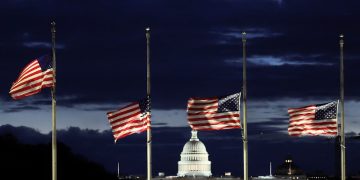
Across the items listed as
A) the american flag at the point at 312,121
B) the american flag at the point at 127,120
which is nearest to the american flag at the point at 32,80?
the american flag at the point at 127,120

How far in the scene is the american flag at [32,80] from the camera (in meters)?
71.2

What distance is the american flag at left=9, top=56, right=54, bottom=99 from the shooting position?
71188 mm

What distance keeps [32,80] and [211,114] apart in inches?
446

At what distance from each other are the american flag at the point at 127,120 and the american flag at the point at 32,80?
485cm

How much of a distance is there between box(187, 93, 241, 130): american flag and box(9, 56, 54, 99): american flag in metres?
9.27

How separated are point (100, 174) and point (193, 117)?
227 feet

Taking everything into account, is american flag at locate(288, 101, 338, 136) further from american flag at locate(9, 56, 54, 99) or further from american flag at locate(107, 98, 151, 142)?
american flag at locate(9, 56, 54, 99)

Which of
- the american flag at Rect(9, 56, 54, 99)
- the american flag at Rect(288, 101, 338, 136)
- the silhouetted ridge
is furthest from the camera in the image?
the silhouetted ridge

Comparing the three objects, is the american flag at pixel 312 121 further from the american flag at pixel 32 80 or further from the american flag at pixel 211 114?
the american flag at pixel 32 80

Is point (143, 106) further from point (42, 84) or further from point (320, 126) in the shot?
point (320, 126)

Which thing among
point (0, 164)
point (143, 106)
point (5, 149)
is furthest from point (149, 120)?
point (5, 149)

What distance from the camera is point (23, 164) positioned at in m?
124

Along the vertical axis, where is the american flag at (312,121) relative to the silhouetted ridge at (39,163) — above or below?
above

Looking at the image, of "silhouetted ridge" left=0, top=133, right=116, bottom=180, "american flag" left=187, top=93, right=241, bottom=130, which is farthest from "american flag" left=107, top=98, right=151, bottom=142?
"silhouetted ridge" left=0, top=133, right=116, bottom=180
